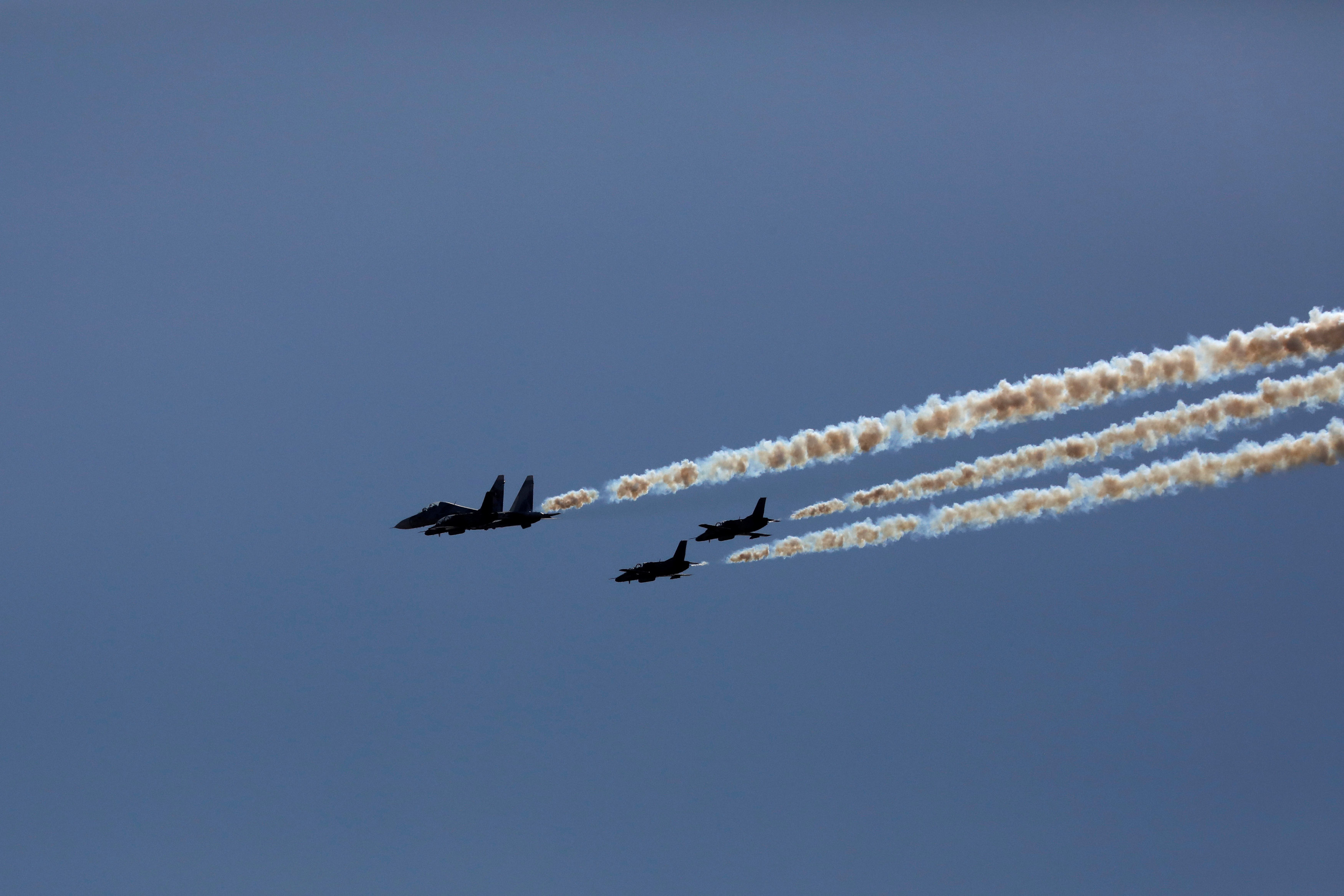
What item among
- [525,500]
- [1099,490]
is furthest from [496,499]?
[1099,490]

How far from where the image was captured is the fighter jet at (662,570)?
3246 inches

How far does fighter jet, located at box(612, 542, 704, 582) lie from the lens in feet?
270

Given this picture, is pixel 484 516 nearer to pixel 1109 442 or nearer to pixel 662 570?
pixel 662 570

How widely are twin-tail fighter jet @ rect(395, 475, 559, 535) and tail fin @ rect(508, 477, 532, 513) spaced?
0.02 meters

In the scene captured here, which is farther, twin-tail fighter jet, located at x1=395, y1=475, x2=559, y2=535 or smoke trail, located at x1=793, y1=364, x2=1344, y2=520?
twin-tail fighter jet, located at x1=395, y1=475, x2=559, y2=535

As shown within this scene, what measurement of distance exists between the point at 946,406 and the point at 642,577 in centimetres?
1893

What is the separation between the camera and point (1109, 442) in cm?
6781

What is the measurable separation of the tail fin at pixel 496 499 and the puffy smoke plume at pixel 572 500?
3.15m

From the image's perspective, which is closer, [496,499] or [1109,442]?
[1109,442]

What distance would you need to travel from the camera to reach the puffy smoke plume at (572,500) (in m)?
82.3

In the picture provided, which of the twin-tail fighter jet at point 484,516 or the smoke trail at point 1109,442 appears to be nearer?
the smoke trail at point 1109,442

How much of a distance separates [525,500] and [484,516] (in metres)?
2.28

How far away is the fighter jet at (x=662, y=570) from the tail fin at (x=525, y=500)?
19.2ft

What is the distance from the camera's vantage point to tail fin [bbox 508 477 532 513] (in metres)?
84.5
